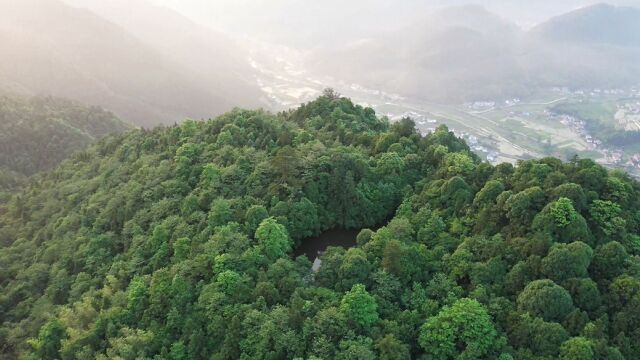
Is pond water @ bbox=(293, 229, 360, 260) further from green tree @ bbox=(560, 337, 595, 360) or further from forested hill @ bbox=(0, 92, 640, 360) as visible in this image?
green tree @ bbox=(560, 337, 595, 360)

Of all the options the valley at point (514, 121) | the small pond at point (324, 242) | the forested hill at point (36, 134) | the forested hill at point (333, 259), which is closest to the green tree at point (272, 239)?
the forested hill at point (333, 259)

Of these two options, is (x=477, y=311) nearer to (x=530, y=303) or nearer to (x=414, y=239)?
(x=530, y=303)

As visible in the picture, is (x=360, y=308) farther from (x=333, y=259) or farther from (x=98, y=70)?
(x=98, y=70)

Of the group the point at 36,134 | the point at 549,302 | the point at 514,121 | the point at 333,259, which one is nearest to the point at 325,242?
the point at 333,259

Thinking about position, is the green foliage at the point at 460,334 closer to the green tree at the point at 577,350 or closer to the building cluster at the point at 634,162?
the green tree at the point at 577,350

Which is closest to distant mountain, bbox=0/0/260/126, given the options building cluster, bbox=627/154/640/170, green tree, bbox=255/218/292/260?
building cluster, bbox=627/154/640/170

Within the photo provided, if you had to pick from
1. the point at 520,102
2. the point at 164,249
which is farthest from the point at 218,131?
the point at 520,102

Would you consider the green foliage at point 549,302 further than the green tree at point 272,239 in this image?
No

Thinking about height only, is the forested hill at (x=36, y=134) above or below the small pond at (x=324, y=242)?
below
